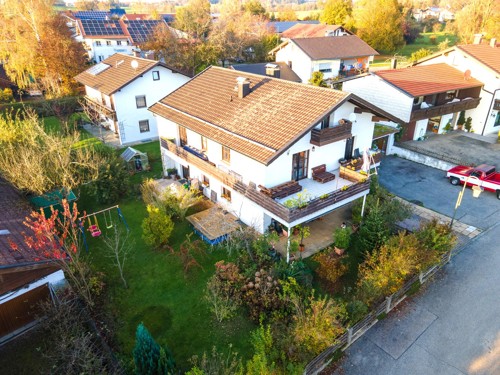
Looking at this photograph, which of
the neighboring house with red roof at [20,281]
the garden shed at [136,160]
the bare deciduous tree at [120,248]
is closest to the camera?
the neighboring house with red roof at [20,281]

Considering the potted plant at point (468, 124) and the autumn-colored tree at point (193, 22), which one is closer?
the potted plant at point (468, 124)

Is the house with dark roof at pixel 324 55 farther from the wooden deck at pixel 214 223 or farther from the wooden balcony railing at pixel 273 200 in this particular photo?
the wooden deck at pixel 214 223

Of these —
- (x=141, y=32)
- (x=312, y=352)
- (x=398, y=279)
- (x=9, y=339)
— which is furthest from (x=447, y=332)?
(x=141, y=32)

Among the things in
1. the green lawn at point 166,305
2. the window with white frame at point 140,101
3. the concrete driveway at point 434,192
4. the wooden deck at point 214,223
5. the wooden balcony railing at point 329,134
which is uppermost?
the wooden balcony railing at point 329,134

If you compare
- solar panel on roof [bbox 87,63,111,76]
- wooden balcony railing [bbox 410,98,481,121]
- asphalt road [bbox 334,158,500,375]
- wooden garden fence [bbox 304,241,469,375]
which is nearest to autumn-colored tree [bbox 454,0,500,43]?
wooden balcony railing [bbox 410,98,481,121]

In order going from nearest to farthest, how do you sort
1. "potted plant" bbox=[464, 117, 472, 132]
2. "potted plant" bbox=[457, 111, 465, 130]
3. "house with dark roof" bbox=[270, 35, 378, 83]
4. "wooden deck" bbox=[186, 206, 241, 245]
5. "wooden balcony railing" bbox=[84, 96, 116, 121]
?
"wooden deck" bbox=[186, 206, 241, 245] < "wooden balcony railing" bbox=[84, 96, 116, 121] < "potted plant" bbox=[464, 117, 472, 132] < "potted plant" bbox=[457, 111, 465, 130] < "house with dark roof" bbox=[270, 35, 378, 83]

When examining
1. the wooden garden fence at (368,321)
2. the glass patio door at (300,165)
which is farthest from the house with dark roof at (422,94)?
the wooden garden fence at (368,321)

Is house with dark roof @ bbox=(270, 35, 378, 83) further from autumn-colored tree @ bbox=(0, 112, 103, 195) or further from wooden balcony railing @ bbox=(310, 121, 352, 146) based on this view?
autumn-colored tree @ bbox=(0, 112, 103, 195)

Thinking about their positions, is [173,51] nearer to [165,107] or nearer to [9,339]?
[165,107]
